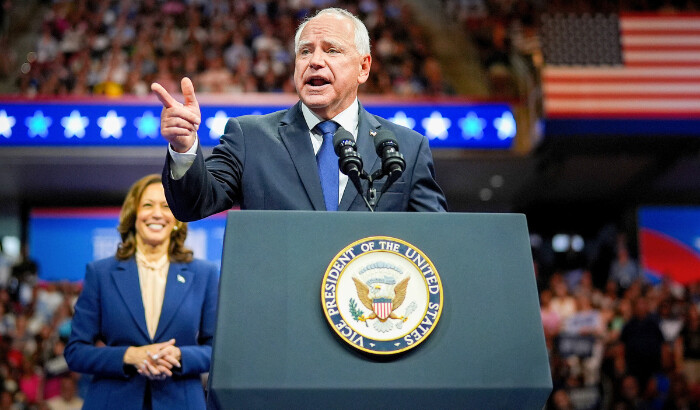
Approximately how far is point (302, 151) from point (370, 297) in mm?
547

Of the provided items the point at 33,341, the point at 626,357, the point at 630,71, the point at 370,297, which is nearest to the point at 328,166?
the point at 370,297

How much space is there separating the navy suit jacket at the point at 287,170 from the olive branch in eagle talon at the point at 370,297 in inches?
14.3

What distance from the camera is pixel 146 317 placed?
8.57ft

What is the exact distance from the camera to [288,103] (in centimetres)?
966

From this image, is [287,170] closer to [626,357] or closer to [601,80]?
[626,357]

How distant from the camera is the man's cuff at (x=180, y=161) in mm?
1534

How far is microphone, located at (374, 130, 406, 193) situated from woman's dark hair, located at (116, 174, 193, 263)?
131cm

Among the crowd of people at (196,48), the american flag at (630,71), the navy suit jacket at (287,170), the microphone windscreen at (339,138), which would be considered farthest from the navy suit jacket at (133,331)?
the american flag at (630,71)

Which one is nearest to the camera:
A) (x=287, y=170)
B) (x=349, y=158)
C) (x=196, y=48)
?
(x=349, y=158)

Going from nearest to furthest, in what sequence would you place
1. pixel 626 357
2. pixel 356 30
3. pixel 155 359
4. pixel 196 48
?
pixel 356 30 < pixel 155 359 < pixel 626 357 < pixel 196 48

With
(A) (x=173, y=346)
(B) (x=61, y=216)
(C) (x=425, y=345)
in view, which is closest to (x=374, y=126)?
(C) (x=425, y=345)

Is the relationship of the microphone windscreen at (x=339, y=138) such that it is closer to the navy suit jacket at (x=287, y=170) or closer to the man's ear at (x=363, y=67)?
the navy suit jacket at (x=287, y=170)

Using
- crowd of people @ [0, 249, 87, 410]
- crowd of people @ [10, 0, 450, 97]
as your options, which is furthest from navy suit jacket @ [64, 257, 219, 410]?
crowd of people @ [10, 0, 450, 97]

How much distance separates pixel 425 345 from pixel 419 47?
1060 centimetres
